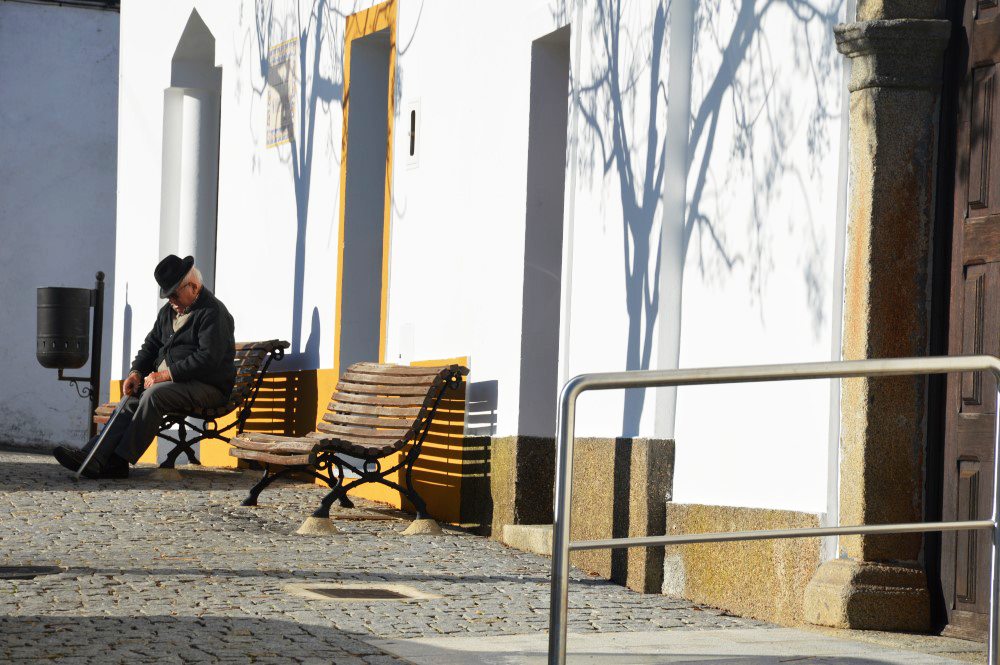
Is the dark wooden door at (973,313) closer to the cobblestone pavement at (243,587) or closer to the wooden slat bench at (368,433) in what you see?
the cobblestone pavement at (243,587)

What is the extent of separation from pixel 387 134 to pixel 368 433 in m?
3.11

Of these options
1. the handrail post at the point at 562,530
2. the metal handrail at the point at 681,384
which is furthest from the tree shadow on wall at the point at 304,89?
the handrail post at the point at 562,530

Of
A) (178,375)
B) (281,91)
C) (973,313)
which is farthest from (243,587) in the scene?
(281,91)

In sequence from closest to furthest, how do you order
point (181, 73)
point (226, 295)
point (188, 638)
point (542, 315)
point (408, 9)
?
point (188, 638)
point (542, 315)
point (408, 9)
point (226, 295)
point (181, 73)

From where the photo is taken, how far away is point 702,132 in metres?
7.54

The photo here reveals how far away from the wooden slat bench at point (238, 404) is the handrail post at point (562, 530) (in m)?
7.97

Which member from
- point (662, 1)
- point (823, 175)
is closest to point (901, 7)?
point (823, 175)

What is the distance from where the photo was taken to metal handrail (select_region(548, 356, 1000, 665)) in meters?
3.88

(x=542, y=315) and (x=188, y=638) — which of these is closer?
(x=188, y=638)

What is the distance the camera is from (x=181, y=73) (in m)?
15.7

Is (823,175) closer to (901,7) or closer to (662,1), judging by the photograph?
(901,7)

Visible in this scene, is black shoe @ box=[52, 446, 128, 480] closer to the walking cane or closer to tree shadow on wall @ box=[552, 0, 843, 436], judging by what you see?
the walking cane

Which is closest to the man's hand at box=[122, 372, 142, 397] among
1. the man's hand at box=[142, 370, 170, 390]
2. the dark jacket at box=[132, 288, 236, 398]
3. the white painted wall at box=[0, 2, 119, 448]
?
the man's hand at box=[142, 370, 170, 390]

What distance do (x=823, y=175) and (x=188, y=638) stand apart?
3.15 meters
